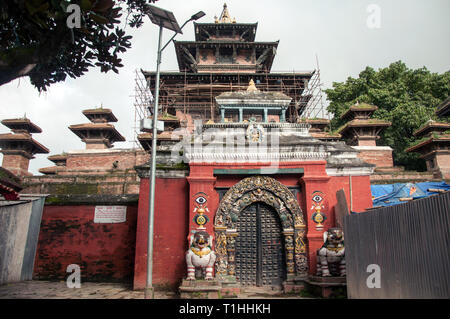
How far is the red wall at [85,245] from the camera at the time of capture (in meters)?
10.6

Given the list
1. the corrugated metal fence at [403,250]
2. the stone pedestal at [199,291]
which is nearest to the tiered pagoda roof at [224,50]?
the stone pedestal at [199,291]

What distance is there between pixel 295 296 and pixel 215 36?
92.7 ft

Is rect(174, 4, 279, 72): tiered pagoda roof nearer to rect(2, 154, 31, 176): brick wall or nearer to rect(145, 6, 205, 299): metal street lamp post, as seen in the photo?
rect(2, 154, 31, 176): brick wall

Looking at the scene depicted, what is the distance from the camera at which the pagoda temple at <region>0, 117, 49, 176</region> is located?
25.7m

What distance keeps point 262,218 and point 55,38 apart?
7.15 meters

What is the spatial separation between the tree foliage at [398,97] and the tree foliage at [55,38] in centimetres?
2833

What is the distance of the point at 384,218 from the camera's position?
6227 mm

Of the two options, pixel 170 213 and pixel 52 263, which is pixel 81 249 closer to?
pixel 52 263

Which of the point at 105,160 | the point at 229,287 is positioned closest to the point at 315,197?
the point at 229,287

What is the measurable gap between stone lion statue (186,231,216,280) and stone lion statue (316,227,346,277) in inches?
113

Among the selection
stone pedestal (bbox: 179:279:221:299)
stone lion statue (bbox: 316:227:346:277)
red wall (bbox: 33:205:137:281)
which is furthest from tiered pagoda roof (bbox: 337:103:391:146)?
stone pedestal (bbox: 179:279:221:299)

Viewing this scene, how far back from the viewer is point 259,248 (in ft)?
30.4

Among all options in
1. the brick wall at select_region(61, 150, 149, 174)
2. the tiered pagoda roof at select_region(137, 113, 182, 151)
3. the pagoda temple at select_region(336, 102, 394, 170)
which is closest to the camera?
the tiered pagoda roof at select_region(137, 113, 182, 151)
